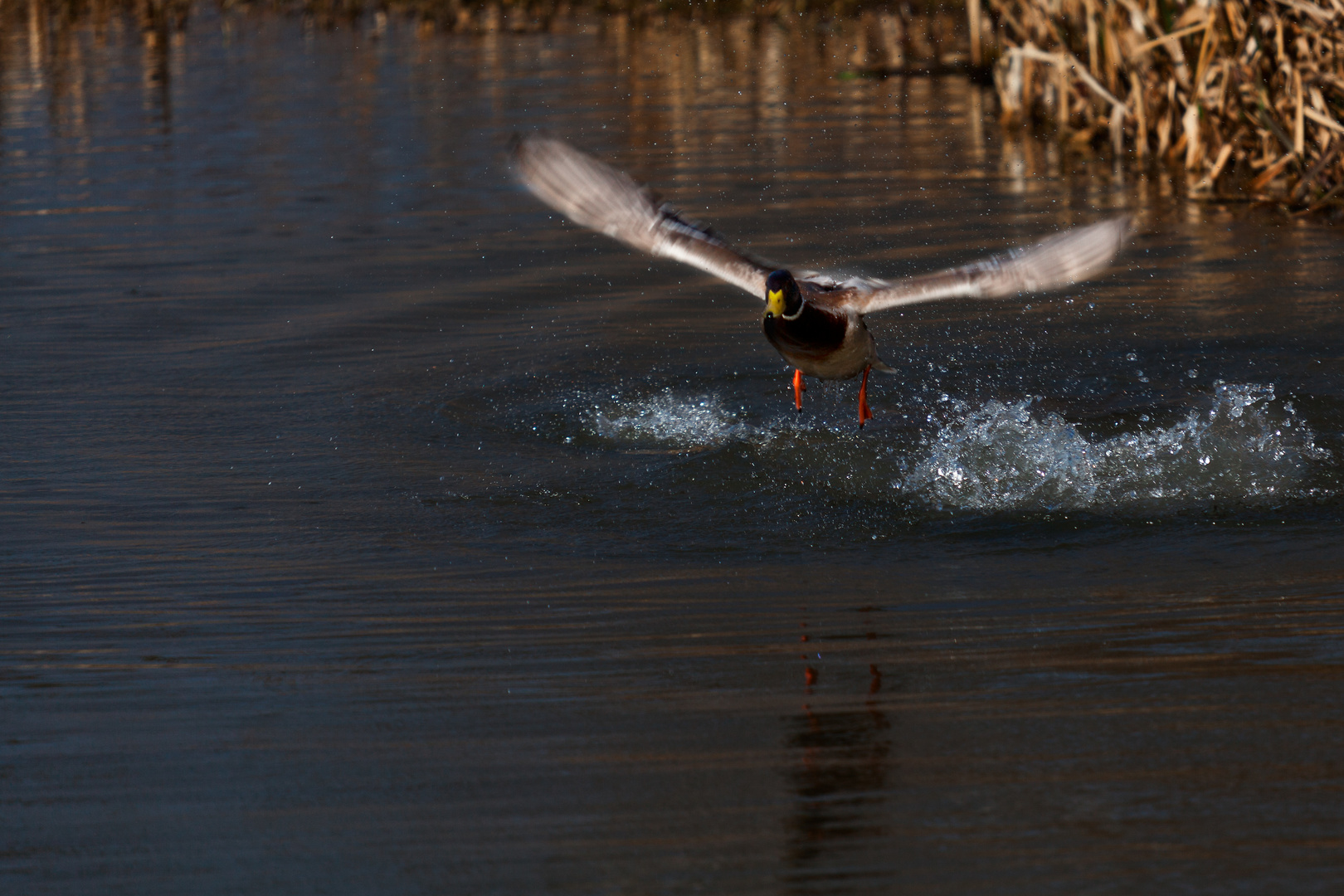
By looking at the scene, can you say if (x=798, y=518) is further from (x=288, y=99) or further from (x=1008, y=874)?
(x=288, y=99)

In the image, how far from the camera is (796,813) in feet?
12.0

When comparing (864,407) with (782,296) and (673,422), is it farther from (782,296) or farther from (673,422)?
(782,296)

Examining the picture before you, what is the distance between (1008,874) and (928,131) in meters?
12.9

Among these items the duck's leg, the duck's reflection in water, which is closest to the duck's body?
the duck's leg

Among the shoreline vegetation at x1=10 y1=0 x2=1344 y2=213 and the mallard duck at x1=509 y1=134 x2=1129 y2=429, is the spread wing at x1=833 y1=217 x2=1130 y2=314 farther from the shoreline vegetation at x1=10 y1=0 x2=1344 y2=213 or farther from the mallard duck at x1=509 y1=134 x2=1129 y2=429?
the shoreline vegetation at x1=10 y1=0 x2=1344 y2=213

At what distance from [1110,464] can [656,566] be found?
2.03 meters

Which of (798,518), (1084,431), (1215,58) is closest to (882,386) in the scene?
(1084,431)

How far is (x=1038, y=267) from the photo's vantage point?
18.4ft

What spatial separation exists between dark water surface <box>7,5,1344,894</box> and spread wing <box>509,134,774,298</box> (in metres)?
0.85

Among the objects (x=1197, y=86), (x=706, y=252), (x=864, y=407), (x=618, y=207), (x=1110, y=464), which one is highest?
(x=1197, y=86)

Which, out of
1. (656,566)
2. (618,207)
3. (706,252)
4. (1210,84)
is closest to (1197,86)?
(1210,84)

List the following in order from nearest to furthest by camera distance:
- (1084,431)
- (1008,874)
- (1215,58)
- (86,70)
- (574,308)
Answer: (1008,874) < (1084,431) < (574,308) < (1215,58) < (86,70)

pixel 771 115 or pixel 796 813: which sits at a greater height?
pixel 771 115

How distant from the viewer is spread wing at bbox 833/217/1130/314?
18.4 ft
